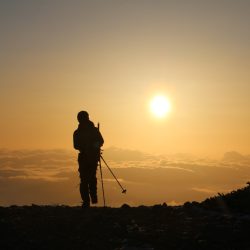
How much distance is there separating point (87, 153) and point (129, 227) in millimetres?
5821

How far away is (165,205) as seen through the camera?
1736cm

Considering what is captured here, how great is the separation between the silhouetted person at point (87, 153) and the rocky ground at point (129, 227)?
168cm

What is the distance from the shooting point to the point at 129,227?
1336 cm

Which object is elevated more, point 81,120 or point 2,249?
point 81,120

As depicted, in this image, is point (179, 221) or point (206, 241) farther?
point (179, 221)

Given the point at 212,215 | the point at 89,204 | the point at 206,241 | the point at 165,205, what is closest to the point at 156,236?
the point at 206,241

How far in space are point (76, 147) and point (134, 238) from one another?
727 centimetres

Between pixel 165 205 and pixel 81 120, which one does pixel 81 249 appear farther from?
pixel 81 120

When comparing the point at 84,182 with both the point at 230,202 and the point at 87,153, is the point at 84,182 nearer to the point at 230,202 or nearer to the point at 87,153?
the point at 87,153

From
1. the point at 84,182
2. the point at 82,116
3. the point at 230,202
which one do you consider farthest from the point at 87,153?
the point at 230,202

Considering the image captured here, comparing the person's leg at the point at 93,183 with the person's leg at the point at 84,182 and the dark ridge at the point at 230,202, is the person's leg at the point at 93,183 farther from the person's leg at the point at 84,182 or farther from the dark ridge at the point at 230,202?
the dark ridge at the point at 230,202

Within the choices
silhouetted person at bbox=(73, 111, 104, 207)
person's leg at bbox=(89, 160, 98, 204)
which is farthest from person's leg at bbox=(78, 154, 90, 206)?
person's leg at bbox=(89, 160, 98, 204)

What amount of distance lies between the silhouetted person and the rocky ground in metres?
1.68

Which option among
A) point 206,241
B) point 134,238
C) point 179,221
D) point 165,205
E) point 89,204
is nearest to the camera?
point 206,241
